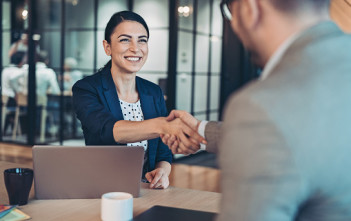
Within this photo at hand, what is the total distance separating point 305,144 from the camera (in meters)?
0.55

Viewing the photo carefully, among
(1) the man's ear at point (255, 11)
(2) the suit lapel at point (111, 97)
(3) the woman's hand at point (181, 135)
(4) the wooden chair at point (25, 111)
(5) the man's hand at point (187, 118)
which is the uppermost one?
(1) the man's ear at point (255, 11)

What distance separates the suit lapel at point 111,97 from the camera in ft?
5.88

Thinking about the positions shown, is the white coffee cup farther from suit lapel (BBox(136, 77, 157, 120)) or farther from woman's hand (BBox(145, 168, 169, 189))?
suit lapel (BBox(136, 77, 157, 120))

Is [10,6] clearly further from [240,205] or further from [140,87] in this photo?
[240,205]

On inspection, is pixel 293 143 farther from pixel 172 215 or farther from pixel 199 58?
pixel 199 58

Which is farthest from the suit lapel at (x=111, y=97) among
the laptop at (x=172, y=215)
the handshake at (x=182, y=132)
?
the laptop at (x=172, y=215)

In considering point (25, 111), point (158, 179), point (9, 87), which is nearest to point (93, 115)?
point (158, 179)

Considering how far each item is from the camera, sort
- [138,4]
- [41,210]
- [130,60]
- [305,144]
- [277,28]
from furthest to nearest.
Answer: [138,4] < [130,60] < [41,210] < [277,28] < [305,144]

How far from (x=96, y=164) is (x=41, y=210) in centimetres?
21

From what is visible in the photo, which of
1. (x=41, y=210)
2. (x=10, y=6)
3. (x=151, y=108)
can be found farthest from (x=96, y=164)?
(x=10, y=6)

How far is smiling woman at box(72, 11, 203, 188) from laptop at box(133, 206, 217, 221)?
393mm

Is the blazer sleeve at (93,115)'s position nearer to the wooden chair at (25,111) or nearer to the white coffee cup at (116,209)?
the white coffee cup at (116,209)

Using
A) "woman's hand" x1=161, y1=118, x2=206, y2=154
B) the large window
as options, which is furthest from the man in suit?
the large window

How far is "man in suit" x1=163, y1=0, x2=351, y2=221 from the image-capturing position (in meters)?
0.55
